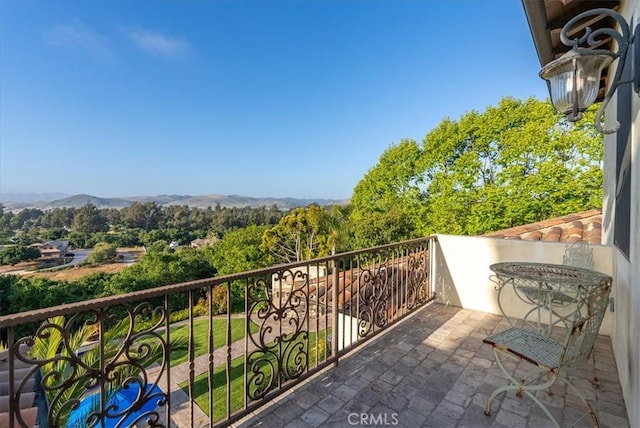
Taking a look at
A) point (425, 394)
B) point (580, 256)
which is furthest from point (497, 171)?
point (425, 394)

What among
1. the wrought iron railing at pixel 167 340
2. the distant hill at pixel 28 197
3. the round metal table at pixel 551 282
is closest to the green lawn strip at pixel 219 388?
the wrought iron railing at pixel 167 340

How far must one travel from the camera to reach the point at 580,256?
3.40 meters

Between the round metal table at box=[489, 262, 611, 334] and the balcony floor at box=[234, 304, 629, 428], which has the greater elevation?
the round metal table at box=[489, 262, 611, 334]

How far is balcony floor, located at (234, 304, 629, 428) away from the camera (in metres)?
2.00

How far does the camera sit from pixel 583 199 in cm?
1060

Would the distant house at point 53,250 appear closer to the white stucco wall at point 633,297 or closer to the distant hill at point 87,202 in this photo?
the distant hill at point 87,202

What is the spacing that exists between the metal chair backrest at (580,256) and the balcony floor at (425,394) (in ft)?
2.80

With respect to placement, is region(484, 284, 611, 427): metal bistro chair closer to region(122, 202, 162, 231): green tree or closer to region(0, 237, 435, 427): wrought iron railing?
region(0, 237, 435, 427): wrought iron railing

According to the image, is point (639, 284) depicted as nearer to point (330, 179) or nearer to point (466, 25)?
point (466, 25)

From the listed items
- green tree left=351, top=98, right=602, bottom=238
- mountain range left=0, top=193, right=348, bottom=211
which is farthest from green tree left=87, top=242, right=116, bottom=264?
green tree left=351, top=98, right=602, bottom=238

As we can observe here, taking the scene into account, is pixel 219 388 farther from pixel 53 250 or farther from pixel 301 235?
pixel 53 250

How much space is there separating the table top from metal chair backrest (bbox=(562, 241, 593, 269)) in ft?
2.27

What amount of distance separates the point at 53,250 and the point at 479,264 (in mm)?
23269

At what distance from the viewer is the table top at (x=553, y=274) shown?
2.34 meters
